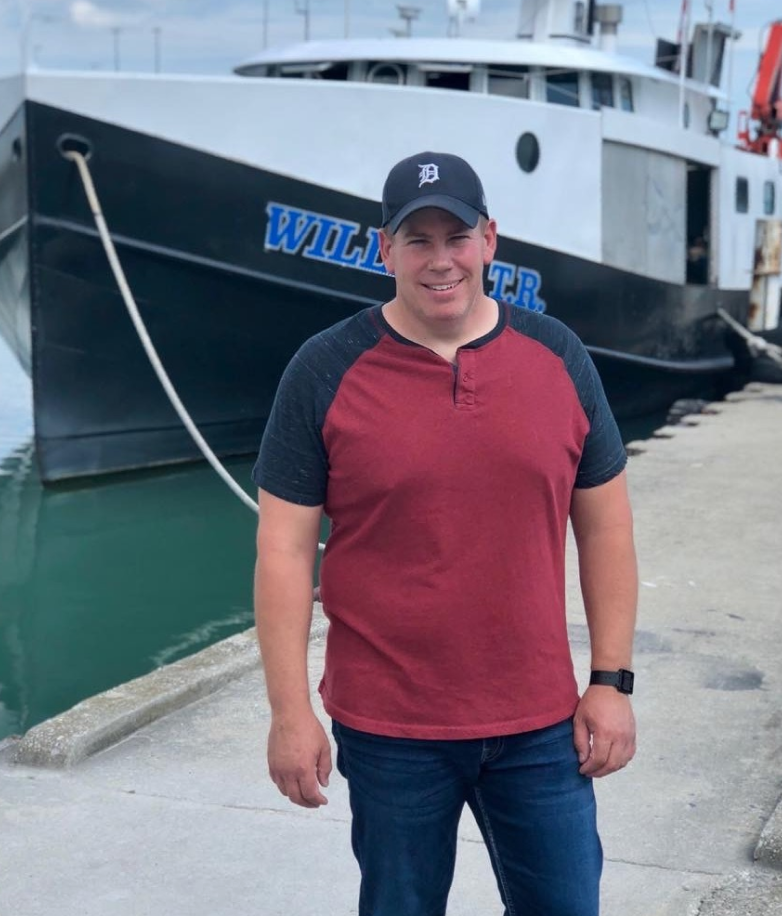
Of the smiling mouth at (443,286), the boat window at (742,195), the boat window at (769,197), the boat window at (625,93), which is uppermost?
the smiling mouth at (443,286)

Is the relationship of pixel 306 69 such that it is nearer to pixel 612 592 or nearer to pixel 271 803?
pixel 271 803

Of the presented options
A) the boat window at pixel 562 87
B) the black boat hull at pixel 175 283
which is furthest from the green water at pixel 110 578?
the boat window at pixel 562 87

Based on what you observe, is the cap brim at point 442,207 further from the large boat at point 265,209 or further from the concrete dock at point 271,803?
the large boat at point 265,209

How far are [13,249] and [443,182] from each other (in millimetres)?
9336

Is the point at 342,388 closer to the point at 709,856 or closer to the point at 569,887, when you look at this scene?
the point at 569,887

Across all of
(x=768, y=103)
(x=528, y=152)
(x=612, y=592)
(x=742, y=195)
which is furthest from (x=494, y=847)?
(x=768, y=103)

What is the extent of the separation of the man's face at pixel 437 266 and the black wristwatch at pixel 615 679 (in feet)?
1.97

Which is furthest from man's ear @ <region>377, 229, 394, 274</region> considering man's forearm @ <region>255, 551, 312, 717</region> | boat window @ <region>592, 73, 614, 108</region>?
boat window @ <region>592, 73, 614, 108</region>

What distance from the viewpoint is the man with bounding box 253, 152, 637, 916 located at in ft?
7.20

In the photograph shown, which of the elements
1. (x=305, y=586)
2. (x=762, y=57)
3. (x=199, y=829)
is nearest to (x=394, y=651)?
(x=305, y=586)

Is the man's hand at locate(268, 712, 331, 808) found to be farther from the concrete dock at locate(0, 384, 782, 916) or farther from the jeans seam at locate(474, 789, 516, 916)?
the concrete dock at locate(0, 384, 782, 916)

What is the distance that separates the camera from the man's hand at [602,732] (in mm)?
2287

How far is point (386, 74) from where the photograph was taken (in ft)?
40.3

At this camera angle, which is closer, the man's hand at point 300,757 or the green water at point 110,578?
the man's hand at point 300,757
